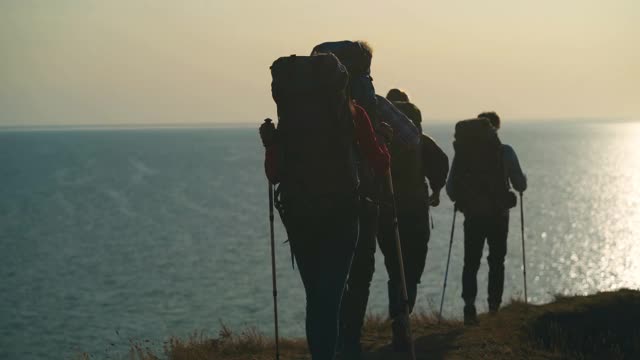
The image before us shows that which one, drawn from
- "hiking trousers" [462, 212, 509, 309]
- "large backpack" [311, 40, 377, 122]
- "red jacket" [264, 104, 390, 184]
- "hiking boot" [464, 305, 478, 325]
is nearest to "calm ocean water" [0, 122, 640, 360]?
"hiking trousers" [462, 212, 509, 309]

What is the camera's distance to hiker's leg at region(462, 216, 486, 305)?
438 inches

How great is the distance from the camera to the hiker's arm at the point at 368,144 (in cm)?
673

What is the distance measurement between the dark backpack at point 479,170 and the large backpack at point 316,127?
14.7 feet

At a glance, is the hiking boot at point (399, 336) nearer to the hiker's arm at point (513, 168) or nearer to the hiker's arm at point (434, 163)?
the hiker's arm at point (434, 163)

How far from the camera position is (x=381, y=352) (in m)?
8.92

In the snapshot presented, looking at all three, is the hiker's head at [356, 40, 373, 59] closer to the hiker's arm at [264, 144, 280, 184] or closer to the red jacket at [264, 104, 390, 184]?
the red jacket at [264, 104, 390, 184]

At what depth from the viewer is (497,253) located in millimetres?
11352

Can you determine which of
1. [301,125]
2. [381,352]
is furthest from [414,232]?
[301,125]

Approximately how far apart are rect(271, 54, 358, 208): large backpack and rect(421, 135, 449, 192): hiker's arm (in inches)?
102

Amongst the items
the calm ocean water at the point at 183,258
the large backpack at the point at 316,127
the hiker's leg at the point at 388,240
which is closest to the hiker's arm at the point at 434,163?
the hiker's leg at the point at 388,240

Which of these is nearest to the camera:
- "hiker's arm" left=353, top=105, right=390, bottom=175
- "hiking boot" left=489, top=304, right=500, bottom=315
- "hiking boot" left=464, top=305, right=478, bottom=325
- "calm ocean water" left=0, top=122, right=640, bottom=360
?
"hiker's arm" left=353, top=105, right=390, bottom=175

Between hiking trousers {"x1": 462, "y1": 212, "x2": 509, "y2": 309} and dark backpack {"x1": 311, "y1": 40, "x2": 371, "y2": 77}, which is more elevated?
dark backpack {"x1": 311, "y1": 40, "x2": 371, "y2": 77}

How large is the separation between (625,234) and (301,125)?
4035 inches

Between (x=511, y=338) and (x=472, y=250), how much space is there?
1772 millimetres
